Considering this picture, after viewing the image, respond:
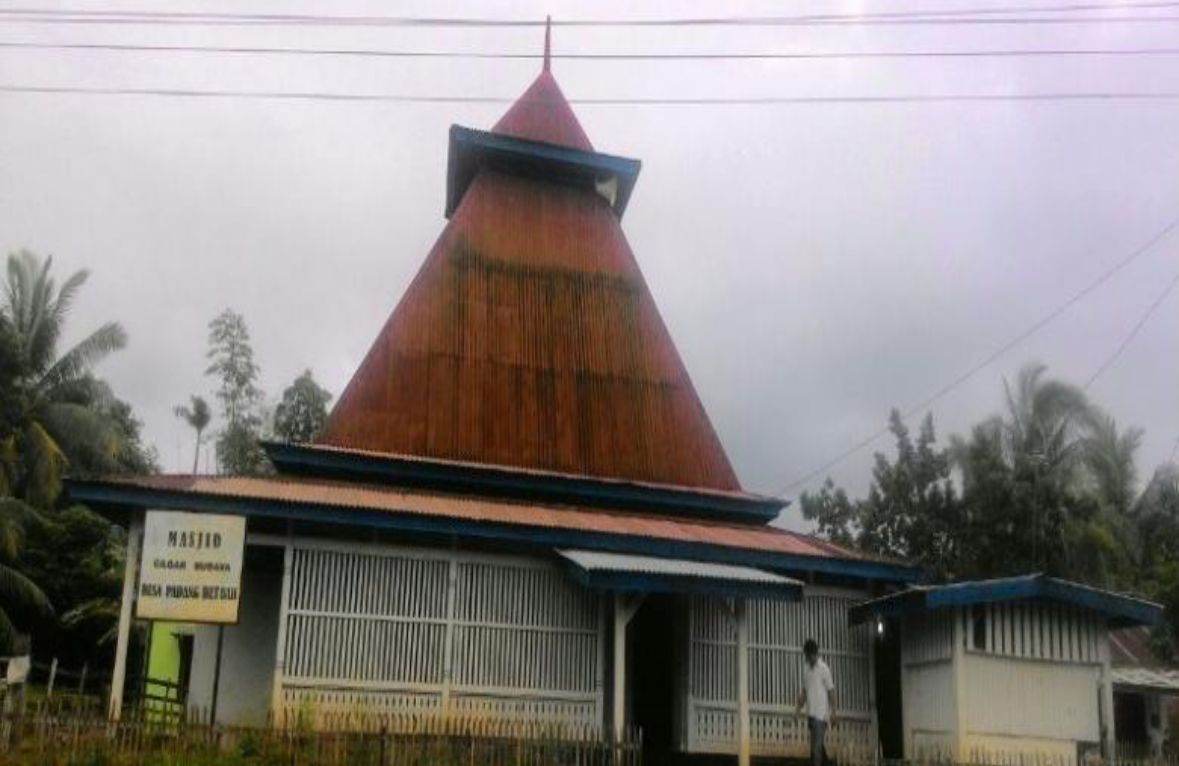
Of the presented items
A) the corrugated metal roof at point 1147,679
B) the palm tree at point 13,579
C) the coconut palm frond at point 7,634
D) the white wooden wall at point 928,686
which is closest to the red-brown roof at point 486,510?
the white wooden wall at point 928,686

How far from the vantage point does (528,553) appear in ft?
47.3

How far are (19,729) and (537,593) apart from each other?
585 centimetres

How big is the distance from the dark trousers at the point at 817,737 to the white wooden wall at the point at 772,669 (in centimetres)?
125

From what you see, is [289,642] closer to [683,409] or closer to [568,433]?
[568,433]

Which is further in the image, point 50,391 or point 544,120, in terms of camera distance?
point 50,391

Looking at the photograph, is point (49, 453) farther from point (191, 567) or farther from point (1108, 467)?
point (1108, 467)

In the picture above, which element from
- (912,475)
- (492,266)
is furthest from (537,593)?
(912,475)

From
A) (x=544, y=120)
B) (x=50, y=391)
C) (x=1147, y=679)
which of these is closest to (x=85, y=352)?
(x=50, y=391)

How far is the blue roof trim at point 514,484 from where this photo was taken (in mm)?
15711

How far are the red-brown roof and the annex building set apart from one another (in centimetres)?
6

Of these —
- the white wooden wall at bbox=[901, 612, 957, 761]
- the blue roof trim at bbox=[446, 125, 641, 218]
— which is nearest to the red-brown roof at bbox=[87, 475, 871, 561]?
the white wooden wall at bbox=[901, 612, 957, 761]

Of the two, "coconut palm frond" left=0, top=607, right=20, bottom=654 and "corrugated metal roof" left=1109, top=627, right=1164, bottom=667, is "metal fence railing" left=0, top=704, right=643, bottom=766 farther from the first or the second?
"corrugated metal roof" left=1109, top=627, right=1164, bottom=667

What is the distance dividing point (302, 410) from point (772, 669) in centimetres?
2430

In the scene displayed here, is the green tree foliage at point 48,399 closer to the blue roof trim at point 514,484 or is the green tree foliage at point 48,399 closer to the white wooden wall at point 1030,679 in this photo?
the blue roof trim at point 514,484
